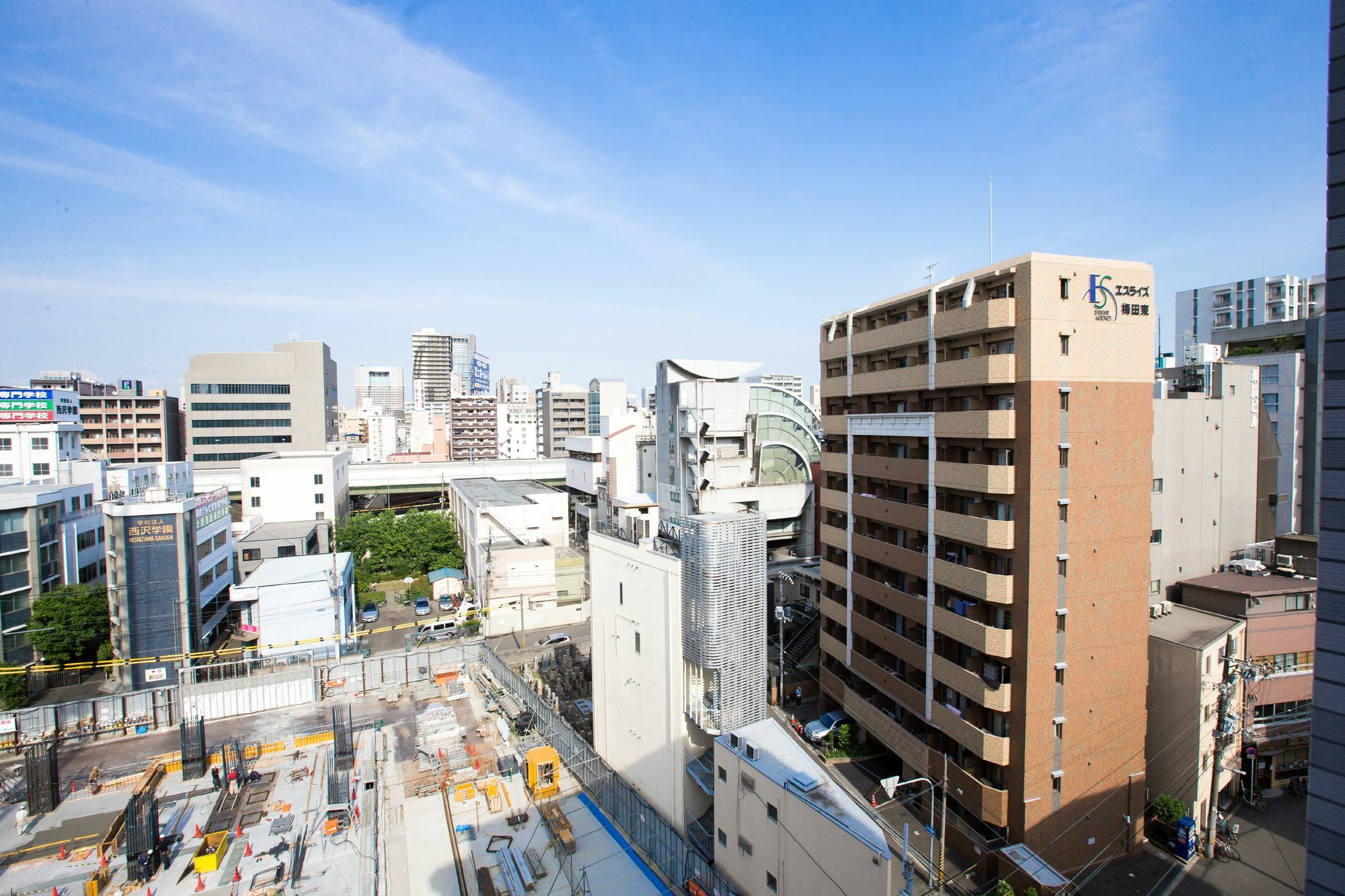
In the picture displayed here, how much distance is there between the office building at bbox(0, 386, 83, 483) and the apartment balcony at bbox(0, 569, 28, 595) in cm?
1146

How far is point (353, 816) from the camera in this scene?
1650 centimetres

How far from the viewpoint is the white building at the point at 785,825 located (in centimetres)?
1159

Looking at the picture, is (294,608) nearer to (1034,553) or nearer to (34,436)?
(34,436)

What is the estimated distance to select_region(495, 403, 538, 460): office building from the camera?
106500mm

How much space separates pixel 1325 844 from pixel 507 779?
54.9 ft

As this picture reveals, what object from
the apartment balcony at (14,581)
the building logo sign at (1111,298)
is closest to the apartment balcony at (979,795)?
the building logo sign at (1111,298)

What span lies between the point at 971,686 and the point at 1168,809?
7.08 meters

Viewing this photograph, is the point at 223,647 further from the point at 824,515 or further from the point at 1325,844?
the point at 1325,844

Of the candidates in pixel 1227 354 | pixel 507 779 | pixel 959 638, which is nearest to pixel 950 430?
pixel 959 638

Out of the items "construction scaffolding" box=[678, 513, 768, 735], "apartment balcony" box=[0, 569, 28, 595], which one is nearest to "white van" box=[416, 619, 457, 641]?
"apartment balcony" box=[0, 569, 28, 595]

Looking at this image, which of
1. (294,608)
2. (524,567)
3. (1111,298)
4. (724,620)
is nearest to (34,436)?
(294,608)

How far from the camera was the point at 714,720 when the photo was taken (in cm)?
1627

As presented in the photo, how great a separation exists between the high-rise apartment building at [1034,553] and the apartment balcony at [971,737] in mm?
52

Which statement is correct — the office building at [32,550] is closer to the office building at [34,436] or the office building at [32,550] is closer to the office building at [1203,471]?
the office building at [34,436]
